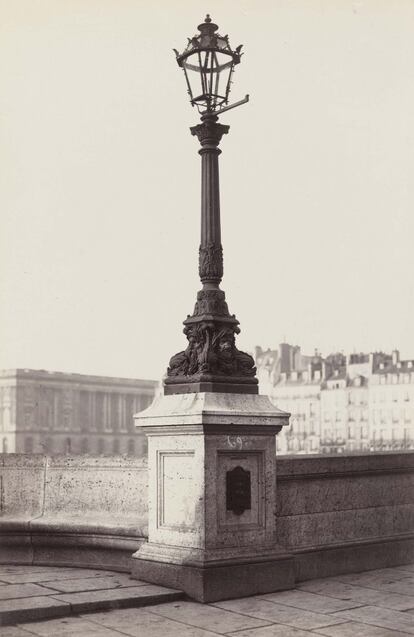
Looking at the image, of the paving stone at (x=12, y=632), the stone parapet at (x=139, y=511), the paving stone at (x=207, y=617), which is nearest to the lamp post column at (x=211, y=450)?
the paving stone at (x=207, y=617)

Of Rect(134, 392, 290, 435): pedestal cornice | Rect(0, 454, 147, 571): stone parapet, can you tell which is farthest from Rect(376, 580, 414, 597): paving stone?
Rect(0, 454, 147, 571): stone parapet

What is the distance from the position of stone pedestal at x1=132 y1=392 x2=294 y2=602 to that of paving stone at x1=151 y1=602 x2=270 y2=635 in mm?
236

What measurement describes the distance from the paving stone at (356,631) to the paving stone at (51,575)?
251 centimetres

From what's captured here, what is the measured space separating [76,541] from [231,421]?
2150 mm

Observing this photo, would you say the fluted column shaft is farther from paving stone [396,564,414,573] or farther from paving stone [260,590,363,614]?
paving stone [396,564,414,573]

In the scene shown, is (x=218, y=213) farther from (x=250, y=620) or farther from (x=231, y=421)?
(x=250, y=620)

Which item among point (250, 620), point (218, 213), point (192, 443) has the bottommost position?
point (250, 620)

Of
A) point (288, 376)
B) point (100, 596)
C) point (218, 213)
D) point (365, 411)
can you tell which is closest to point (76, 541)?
point (100, 596)

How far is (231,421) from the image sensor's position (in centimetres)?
796

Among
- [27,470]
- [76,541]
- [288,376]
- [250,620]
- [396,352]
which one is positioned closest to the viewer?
[250,620]

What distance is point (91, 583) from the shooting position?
8023 millimetres

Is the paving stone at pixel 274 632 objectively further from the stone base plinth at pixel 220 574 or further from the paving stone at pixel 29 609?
the paving stone at pixel 29 609

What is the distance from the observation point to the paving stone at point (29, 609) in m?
6.72

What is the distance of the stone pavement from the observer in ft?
21.7
